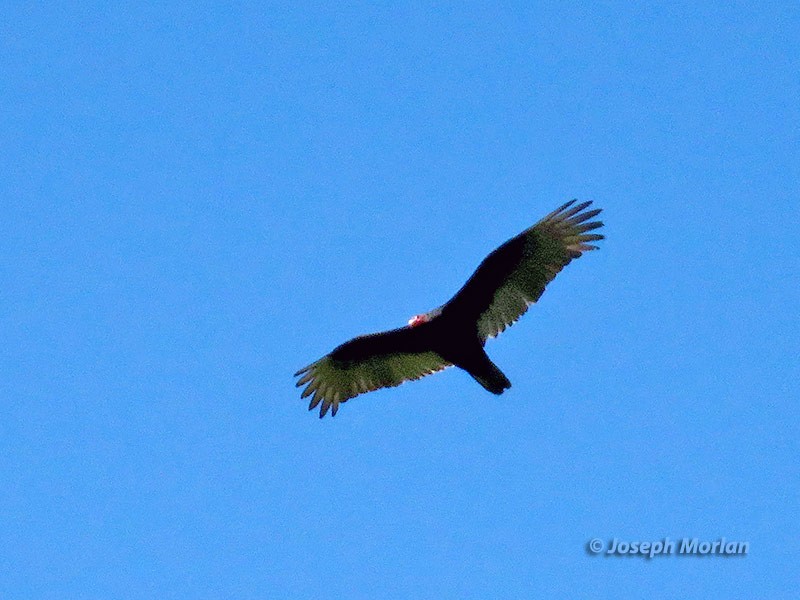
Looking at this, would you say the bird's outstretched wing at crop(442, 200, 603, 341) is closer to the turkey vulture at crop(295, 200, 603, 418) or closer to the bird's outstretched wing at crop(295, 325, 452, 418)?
the turkey vulture at crop(295, 200, 603, 418)

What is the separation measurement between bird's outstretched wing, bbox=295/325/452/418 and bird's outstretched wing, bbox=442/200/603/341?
0.79m

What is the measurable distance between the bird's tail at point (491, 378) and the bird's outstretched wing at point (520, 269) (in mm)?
291

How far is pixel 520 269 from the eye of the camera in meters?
10.6

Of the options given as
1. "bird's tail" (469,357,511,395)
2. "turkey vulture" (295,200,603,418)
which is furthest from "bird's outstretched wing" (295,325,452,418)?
"bird's tail" (469,357,511,395)

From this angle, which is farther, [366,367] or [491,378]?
[366,367]

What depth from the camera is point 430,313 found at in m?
10.8

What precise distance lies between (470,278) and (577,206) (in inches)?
49.4

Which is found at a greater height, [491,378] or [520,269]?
[520,269]

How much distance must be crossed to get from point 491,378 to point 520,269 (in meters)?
1.13

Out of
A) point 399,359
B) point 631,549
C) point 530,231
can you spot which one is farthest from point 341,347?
point 631,549

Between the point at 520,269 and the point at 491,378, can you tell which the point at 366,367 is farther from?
the point at 520,269

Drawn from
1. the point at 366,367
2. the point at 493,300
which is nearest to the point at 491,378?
the point at 493,300

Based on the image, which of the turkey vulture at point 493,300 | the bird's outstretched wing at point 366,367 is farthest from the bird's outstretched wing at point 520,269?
the bird's outstretched wing at point 366,367

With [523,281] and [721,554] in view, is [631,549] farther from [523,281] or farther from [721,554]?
[523,281]
